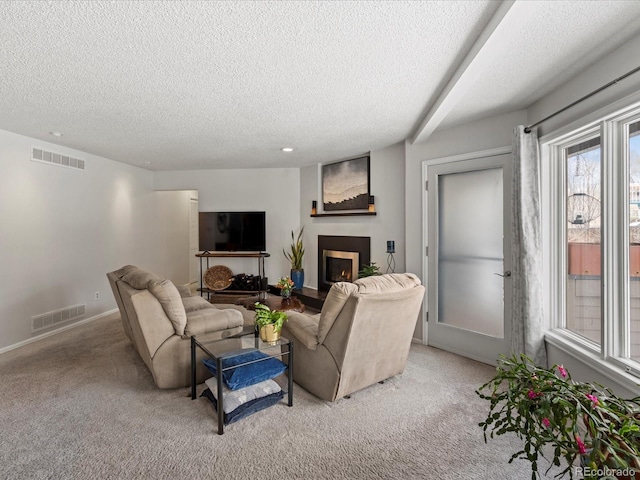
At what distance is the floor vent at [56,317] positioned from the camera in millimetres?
4195

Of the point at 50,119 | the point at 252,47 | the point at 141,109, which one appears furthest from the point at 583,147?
the point at 50,119

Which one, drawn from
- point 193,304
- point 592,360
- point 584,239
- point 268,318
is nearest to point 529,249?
point 584,239

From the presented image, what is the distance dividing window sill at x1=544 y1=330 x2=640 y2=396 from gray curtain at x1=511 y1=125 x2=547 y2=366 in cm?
13

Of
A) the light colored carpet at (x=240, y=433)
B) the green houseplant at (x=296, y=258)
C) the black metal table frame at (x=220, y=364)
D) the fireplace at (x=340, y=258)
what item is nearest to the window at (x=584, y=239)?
the light colored carpet at (x=240, y=433)

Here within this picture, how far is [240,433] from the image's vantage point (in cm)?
226

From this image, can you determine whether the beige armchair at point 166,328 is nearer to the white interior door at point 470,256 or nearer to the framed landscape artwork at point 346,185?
the white interior door at point 470,256

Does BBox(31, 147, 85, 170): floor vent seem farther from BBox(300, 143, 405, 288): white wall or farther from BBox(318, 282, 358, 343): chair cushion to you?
BBox(318, 282, 358, 343): chair cushion

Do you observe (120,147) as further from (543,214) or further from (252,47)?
(543,214)

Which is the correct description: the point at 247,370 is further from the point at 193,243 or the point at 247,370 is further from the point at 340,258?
the point at 193,243

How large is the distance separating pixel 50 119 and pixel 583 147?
15.9ft

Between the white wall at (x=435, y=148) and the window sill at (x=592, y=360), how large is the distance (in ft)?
4.95

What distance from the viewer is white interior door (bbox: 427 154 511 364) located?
3414 mm

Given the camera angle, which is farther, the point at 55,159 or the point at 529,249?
the point at 55,159

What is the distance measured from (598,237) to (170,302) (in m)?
3.30
